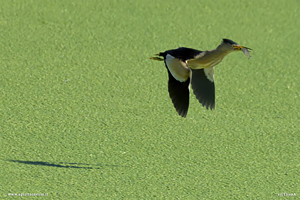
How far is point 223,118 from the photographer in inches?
146

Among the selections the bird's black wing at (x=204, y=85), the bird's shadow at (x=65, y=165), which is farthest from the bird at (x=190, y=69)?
the bird's shadow at (x=65, y=165)

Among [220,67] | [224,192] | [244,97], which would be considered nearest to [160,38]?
[220,67]

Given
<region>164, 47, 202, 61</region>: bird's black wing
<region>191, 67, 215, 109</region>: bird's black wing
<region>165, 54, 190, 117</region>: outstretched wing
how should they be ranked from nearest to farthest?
<region>165, 54, 190, 117</region>: outstretched wing < <region>164, 47, 202, 61</region>: bird's black wing < <region>191, 67, 215, 109</region>: bird's black wing

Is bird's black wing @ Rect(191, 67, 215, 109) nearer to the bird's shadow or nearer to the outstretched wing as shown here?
the outstretched wing

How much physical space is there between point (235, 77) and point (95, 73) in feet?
2.77

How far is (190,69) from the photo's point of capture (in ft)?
9.73

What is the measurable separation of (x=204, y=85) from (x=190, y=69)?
1.36ft

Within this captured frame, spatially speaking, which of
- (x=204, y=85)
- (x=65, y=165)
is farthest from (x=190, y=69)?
(x=65, y=165)

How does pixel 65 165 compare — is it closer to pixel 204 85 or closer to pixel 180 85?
pixel 180 85

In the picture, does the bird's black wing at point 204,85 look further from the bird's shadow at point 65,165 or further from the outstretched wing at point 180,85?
the bird's shadow at point 65,165

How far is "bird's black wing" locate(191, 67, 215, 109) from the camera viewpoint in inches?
132

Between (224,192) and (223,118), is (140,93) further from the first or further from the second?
(224,192)

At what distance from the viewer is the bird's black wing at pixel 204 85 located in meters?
3.37

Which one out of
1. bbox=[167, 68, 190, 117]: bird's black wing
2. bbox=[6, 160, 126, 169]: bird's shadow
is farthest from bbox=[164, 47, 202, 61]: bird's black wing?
bbox=[6, 160, 126, 169]: bird's shadow
